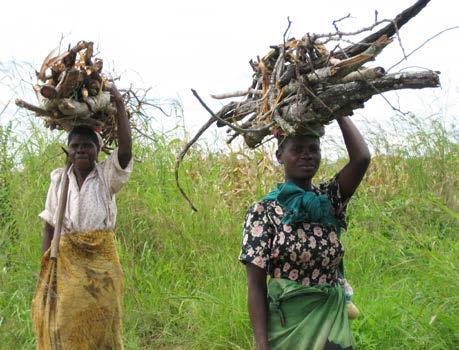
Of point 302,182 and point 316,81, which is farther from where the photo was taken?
point 302,182

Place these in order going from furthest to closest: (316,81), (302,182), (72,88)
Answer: (72,88) → (302,182) → (316,81)

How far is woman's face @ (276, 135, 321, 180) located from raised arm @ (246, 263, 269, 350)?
40 cm

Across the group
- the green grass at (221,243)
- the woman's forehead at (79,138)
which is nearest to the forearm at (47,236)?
the woman's forehead at (79,138)

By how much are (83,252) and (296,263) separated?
59.3 inches

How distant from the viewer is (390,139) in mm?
6680

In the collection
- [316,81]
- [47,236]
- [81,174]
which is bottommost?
[47,236]

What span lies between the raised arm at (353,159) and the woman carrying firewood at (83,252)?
1372mm

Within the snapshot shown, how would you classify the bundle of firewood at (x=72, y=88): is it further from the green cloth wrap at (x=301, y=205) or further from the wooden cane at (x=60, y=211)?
the green cloth wrap at (x=301, y=205)

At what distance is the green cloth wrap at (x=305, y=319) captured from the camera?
241 centimetres

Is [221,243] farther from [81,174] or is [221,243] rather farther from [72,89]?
[72,89]

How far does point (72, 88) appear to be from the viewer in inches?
128

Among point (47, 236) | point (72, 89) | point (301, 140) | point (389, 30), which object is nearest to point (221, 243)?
point (47, 236)

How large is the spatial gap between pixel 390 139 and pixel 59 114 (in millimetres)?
4181

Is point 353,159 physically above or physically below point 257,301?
above
